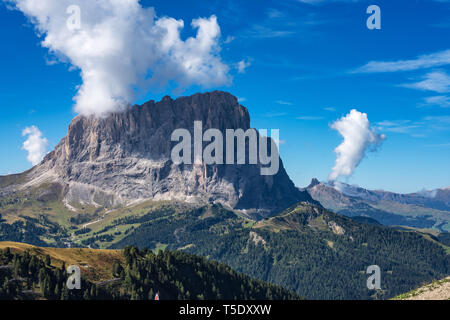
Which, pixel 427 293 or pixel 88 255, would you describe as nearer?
pixel 427 293

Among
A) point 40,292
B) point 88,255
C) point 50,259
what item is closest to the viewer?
point 40,292
